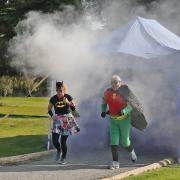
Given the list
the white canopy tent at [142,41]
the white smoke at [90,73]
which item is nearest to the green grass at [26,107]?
the white smoke at [90,73]

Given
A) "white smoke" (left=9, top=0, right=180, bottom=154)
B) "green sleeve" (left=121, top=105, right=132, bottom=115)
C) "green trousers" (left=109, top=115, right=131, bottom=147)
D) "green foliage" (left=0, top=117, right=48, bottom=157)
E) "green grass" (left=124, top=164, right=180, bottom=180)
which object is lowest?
"green grass" (left=124, top=164, right=180, bottom=180)

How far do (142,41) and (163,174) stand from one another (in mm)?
3874

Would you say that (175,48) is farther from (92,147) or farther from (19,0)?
(19,0)

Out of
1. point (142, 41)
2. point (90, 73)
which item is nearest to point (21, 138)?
point (90, 73)

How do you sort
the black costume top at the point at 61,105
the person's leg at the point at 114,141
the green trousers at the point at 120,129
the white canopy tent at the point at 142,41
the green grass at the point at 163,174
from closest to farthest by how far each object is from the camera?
the green grass at the point at 163,174
the person's leg at the point at 114,141
the green trousers at the point at 120,129
the black costume top at the point at 61,105
the white canopy tent at the point at 142,41

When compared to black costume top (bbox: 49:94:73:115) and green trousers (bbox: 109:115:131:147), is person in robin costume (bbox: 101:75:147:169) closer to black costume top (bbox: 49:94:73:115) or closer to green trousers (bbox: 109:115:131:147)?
green trousers (bbox: 109:115:131:147)

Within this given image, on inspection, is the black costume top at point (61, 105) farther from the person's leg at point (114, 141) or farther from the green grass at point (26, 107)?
the green grass at point (26, 107)

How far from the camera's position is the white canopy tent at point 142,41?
11.9 m

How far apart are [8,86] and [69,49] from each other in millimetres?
37392

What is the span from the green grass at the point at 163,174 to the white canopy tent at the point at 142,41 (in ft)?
8.83

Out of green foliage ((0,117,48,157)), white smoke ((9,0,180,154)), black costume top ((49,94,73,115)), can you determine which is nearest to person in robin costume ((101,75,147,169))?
black costume top ((49,94,73,115))

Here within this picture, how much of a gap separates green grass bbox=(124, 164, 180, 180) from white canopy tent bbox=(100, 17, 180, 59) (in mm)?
2692

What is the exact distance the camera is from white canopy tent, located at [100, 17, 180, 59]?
470 inches

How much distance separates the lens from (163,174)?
31.6 ft
